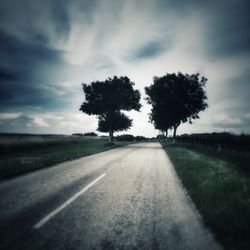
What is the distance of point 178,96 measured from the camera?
1612 inches

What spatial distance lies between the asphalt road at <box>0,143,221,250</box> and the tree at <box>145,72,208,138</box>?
113 ft

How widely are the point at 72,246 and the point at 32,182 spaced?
5455 millimetres

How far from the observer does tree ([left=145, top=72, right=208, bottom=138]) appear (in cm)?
4106

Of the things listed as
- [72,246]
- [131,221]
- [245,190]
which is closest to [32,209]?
[72,246]

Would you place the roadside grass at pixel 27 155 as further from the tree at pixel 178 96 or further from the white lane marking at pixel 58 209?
the tree at pixel 178 96

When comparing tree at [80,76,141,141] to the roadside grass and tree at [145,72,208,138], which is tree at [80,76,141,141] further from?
the roadside grass

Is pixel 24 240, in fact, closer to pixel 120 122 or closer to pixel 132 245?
pixel 132 245

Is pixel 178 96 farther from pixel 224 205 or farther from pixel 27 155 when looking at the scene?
pixel 224 205

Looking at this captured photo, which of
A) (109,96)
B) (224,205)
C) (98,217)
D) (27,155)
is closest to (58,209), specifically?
(98,217)

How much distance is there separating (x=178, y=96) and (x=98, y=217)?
3852 centimetres

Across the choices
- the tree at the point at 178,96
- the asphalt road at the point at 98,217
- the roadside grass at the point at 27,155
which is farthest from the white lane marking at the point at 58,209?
the tree at the point at 178,96

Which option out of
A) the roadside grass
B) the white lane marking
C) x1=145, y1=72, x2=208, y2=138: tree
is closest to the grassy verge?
the white lane marking

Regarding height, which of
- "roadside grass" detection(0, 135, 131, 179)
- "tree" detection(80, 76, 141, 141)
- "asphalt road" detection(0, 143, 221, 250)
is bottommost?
"asphalt road" detection(0, 143, 221, 250)

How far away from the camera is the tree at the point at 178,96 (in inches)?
1617
